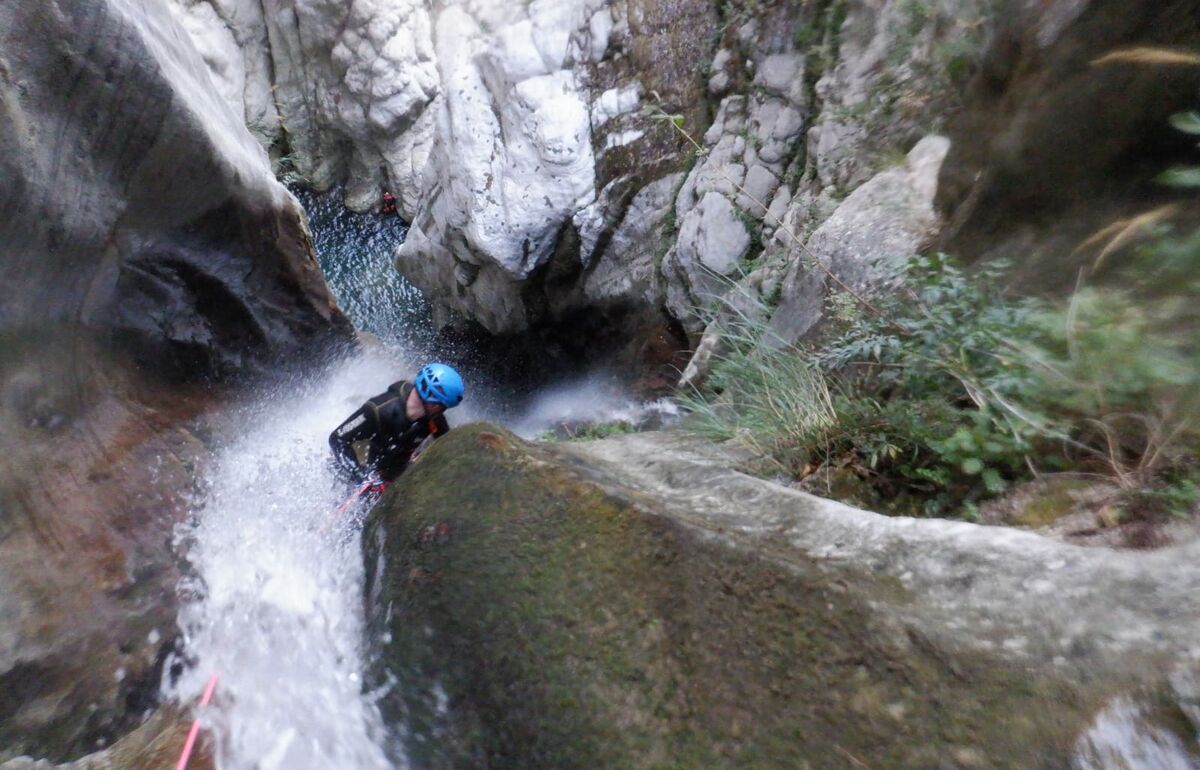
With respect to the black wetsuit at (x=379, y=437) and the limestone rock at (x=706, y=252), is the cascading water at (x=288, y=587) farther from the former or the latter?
the limestone rock at (x=706, y=252)

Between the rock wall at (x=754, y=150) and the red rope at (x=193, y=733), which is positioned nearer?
the red rope at (x=193, y=733)

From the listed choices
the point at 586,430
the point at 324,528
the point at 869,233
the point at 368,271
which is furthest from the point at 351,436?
the point at 368,271

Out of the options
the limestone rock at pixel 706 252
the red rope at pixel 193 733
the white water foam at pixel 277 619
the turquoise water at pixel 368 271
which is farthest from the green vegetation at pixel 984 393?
the turquoise water at pixel 368 271

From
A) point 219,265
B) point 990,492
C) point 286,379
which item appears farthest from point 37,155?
point 990,492

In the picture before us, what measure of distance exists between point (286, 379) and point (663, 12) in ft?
17.2

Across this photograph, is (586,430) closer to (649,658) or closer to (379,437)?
(379,437)

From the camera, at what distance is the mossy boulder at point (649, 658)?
3.93 ft

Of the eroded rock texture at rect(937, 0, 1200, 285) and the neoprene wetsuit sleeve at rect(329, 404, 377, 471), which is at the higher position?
the eroded rock texture at rect(937, 0, 1200, 285)

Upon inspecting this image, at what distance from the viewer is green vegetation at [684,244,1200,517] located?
5.54ft

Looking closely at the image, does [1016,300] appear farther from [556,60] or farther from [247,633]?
[556,60]

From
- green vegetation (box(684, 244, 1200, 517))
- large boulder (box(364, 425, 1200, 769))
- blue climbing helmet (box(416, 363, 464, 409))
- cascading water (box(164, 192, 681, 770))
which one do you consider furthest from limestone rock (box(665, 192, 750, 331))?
large boulder (box(364, 425, 1200, 769))

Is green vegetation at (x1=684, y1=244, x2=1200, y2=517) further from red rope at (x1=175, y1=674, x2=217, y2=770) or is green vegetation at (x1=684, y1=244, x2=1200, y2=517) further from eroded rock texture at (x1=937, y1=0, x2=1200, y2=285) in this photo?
red rope at (x1=175, y1=674, x2=217, y2=770)

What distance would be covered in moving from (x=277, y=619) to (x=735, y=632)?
218 centimetres

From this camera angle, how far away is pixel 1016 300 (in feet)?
7.81
